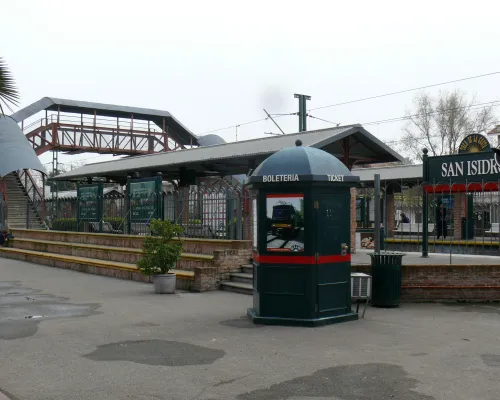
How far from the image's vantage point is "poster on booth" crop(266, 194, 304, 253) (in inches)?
382

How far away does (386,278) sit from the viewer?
11.4 m

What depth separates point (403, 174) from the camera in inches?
1154

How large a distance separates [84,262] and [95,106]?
1056 inches

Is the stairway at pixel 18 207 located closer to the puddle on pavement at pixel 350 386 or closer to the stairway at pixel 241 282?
the stairway at pixel 241 282

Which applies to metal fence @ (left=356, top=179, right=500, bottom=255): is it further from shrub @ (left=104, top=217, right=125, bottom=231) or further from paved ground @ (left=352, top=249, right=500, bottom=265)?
shrub @ (left=104, top=217, right=125, bottom=231)

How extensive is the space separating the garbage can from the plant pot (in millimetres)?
4802

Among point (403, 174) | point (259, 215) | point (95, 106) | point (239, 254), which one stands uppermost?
point (95, 106)

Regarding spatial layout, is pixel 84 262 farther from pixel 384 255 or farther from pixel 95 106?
pixel 95 106

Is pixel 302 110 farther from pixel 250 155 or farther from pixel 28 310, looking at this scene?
pixel 28 310

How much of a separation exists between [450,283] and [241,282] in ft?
15.7

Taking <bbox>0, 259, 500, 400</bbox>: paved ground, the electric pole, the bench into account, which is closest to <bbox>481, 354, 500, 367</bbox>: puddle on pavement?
<bbox>0, 259, 500, 400</bbox>: paved ground

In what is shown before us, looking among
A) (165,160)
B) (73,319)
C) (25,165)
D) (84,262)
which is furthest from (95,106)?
(73,319)

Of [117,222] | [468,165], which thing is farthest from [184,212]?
[468,165]

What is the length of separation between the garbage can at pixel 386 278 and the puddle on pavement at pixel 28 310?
5.38m
